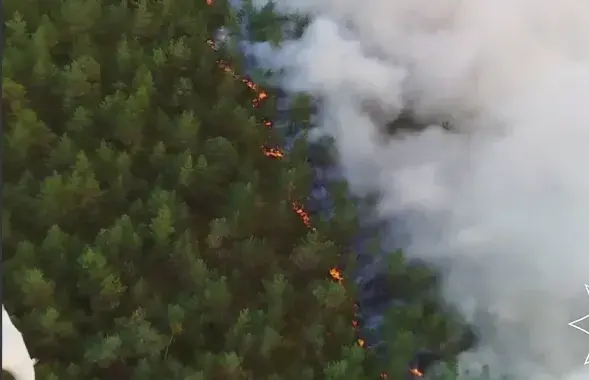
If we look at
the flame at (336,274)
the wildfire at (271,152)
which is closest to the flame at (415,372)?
the wildfire at (271,152)

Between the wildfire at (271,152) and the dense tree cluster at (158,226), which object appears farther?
the wildfire at (271,152)

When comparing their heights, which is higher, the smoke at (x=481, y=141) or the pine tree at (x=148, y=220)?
the smoke at (x=481, y=141)

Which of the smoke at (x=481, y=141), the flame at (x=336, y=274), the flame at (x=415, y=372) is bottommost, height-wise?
the flame at (x=415, y=372)

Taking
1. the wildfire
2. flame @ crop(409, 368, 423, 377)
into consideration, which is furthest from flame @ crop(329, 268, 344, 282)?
flame @ crop(409, 368, 423, 377)

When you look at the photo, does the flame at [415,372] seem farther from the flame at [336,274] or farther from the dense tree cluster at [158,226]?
the flame at [336,274]

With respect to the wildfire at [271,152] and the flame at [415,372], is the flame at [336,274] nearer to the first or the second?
the wildfire at [271,152]

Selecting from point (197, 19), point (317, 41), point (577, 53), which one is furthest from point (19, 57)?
point (577, 53)

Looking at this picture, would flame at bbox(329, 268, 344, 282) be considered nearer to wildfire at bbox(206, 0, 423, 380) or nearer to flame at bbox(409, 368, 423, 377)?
wildfire at bbox(206, 0, 423, 380)
